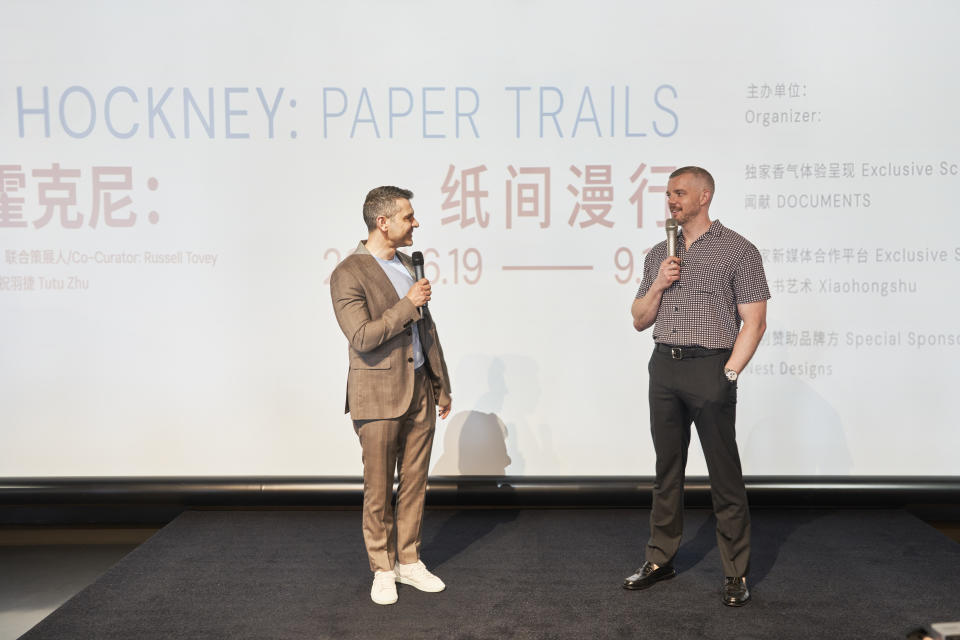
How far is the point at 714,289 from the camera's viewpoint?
9.02ft

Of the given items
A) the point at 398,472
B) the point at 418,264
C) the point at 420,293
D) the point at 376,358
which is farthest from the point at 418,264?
the point at 398,472

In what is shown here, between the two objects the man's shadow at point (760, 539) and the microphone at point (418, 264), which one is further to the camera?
the man's shadow at point (760, 539)

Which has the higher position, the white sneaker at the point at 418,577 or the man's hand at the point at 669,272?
the man's hand at the point at 669,272

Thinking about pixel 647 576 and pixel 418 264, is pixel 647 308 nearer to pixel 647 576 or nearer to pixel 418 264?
pixel 418 264

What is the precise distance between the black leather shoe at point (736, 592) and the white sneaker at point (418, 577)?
3.45ft

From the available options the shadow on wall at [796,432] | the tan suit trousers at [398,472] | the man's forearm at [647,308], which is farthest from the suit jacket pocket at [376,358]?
the shadow on wall at [796,432]

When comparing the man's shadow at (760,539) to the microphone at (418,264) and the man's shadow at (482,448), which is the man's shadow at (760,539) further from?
the microphone at (418,264)

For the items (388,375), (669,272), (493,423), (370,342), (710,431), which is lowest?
(493,423)

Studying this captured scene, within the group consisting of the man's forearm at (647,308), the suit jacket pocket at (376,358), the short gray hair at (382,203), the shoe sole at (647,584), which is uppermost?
the short gray hair at (382,203)

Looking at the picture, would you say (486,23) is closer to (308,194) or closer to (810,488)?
(308,194)

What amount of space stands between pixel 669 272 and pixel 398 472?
127 cm

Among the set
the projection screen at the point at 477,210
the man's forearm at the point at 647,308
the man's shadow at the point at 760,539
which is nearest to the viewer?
the man's forearm at the point at 647,308

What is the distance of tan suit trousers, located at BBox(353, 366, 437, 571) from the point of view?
282cm

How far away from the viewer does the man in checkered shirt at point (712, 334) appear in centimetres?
273
